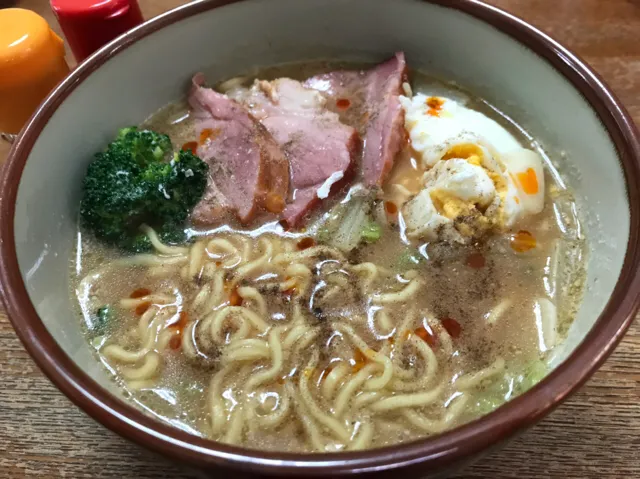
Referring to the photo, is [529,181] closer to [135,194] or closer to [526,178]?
[526,178]

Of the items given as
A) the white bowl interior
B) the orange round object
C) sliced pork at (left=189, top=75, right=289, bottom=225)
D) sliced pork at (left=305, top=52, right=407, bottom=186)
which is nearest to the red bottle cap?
the orange round object

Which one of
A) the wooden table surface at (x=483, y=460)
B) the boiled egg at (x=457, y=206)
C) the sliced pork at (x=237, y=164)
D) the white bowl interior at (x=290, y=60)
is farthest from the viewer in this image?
the sliced pork at (x=237, y=164)

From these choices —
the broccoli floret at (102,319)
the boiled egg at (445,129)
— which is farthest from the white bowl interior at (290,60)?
the boiled egg at (445,129)

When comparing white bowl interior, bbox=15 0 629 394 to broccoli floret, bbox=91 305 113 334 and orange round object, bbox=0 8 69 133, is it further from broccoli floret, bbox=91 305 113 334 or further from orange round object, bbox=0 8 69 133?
orange round object, bbox=0 8 69 133

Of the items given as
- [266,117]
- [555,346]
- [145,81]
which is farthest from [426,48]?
[555,346]

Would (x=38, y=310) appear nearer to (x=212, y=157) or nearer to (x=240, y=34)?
(x=212, y=157)

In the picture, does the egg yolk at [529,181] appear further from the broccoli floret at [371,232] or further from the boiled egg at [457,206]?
the broccoli floret at [371,232]
